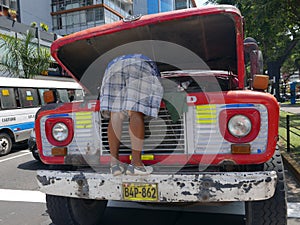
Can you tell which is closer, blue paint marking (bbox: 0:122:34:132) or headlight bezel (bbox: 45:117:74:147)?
headlight bezel (bbox: 45:117:74:147)

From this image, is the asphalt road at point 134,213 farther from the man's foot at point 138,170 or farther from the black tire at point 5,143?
the black tire at point 5,143

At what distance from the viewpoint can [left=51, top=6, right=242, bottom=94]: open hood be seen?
3.18 m

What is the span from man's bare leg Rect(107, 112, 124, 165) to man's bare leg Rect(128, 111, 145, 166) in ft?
A: 0.39

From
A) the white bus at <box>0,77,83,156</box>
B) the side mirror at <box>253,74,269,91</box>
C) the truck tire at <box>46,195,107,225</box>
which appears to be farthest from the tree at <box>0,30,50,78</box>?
the side mirror at <box>253,74,269,91</box>

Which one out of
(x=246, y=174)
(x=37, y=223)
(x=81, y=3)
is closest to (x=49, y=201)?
(x=37, y=223)

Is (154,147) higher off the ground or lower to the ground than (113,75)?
lower

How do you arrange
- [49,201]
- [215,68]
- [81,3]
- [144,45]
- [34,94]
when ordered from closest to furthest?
[49,201] → [144,45] → [215,68] → [34,94] → [81,3]

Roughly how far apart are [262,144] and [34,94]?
381 inches

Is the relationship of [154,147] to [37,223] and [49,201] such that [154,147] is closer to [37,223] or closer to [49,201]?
[49,201]

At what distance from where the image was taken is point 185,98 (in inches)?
112

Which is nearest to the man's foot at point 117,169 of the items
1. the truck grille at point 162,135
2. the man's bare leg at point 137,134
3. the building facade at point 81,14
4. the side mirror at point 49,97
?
the man's bare leg at point 137,134

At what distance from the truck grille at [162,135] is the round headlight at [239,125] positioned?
427mm

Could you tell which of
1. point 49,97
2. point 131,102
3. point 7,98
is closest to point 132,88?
point 131,102

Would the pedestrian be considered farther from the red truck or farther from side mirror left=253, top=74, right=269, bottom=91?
side mirror left=253, top=74, right=269, bottom=91
